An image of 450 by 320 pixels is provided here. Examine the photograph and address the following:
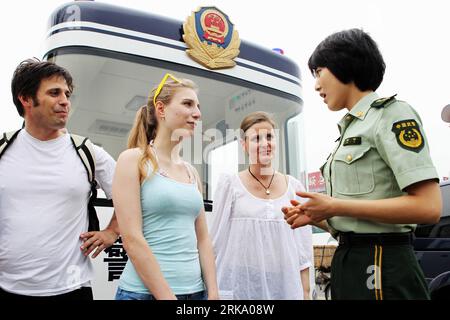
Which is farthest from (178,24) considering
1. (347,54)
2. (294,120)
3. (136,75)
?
(347,54)

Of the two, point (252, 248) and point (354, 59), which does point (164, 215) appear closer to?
point (252, 248)

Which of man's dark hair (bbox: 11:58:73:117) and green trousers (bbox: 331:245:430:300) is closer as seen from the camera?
green trousers (bbox: 331:245:430:300)

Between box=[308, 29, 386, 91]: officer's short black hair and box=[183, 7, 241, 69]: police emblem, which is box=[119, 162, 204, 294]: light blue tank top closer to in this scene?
box=[308, 29, 386, 91]: officer's short black hair

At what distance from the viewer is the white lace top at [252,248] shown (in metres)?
2.06

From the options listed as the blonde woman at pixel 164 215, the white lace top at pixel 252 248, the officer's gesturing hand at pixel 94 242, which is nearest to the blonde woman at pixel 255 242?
the white lace top at pixel 252 248

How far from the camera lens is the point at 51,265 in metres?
1.58

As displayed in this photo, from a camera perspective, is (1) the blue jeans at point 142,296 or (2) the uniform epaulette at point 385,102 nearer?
(2) the uniform epaulette at point 385,102

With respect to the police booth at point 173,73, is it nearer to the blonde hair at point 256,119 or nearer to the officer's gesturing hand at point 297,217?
the blonde hair at point 256,119

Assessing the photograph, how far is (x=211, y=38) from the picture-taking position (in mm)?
3330

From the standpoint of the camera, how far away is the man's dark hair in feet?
5.78

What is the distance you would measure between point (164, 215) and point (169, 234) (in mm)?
77

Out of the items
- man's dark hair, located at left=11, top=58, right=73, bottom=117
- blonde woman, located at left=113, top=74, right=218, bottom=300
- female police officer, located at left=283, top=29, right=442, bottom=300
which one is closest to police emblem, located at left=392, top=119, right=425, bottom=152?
female police officer, located at left=283, top=29, right=442, bottom=300

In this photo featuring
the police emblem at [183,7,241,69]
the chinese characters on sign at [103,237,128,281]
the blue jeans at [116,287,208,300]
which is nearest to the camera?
the blue jeans at [116,287,208,300]

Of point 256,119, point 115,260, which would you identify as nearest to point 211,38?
point 256,119
